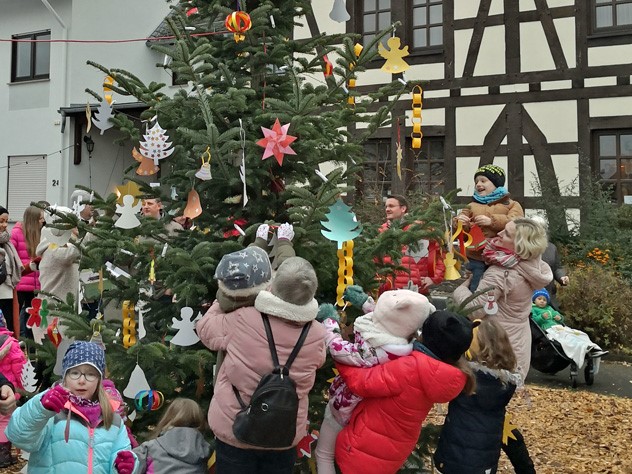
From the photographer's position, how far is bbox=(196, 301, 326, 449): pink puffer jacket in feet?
9.12

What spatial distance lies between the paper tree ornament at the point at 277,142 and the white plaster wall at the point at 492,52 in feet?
31.9

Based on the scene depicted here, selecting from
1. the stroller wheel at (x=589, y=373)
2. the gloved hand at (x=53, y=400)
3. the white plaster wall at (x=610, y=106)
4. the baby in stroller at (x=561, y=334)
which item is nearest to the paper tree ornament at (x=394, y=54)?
the gloved hand at (x=53, y=400)

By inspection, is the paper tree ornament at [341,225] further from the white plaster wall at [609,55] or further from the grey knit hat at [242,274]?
the white plaster wall at [609,55]

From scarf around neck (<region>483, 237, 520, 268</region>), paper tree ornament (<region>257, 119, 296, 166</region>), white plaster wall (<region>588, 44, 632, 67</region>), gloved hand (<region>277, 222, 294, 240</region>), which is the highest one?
white plaster wall (<region>588, 44, 632, 67</region>)

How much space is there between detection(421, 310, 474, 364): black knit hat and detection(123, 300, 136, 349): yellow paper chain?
62.6 inches

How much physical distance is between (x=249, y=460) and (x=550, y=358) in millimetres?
4730

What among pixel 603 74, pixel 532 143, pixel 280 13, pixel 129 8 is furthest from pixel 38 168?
pixel 280 13

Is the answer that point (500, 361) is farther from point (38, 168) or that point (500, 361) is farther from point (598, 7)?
point (38, 168)

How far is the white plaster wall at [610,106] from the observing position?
11.1m

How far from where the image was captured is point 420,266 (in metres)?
4.39

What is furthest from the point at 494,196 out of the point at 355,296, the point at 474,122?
the point at 474,122

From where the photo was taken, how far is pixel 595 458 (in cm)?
509

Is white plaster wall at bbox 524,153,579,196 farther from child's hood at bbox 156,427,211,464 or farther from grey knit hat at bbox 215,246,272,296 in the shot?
child's hood at bbox 156,427,211,464

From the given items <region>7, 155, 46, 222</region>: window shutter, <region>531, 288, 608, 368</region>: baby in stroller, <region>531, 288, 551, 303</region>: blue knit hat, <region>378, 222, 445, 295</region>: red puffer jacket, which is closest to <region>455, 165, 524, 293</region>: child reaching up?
<region>378, 222, 445, 295</region>: red puffer jacket
